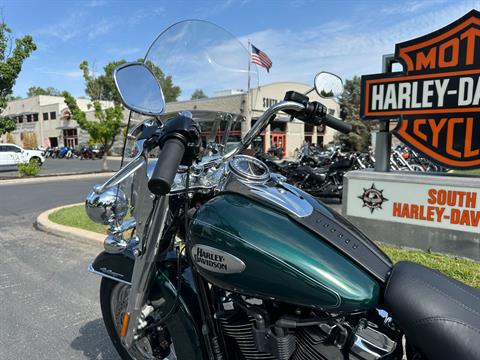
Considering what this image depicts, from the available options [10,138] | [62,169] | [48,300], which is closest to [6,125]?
[62,169]

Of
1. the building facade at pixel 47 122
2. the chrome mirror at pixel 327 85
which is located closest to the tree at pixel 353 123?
the chrome mirror at pixel 327 85

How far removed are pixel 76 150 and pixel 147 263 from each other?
35943mm

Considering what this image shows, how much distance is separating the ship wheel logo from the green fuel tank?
11.8 feet

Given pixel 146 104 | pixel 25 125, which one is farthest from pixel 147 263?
pixel 25 125

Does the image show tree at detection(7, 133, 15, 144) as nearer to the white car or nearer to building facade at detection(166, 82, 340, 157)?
the white car

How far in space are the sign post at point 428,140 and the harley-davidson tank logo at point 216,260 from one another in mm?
3793

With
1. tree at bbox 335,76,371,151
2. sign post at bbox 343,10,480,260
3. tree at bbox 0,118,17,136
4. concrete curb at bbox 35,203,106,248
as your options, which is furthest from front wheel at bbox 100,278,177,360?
tree at bbox 335,76,371,151

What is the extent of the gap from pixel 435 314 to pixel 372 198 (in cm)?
379

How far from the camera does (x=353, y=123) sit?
91.8ft

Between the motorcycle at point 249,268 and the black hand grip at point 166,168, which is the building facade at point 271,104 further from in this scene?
the black hand grip at point 166,168

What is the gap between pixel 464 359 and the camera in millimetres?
1096

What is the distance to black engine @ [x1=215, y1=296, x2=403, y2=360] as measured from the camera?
1.27 metres

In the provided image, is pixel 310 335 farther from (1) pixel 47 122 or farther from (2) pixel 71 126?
(1) pixel 47 122

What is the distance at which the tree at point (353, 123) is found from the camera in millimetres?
31188
